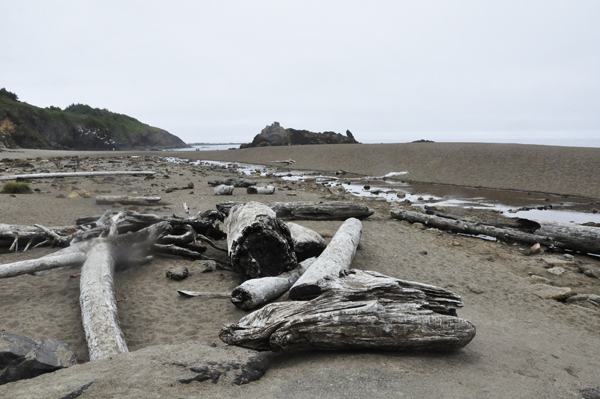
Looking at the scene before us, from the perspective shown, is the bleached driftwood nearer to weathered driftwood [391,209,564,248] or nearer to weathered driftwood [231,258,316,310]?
weathered driftwood [391,209,564,248]

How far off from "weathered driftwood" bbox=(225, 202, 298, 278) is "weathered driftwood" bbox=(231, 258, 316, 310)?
38 centimetres

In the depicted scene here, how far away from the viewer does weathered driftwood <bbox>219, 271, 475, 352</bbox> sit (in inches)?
119

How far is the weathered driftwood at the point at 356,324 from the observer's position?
3029mm

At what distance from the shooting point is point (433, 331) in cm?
317

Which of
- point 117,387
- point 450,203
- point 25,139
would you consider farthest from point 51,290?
point 25,139

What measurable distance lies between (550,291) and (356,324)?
4413mm

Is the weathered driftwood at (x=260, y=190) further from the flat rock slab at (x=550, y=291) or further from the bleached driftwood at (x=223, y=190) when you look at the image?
the flat rock slab at (x=550, y=291)

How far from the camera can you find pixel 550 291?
18.5 ft

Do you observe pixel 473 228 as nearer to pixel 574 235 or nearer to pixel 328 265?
pixel 574 235

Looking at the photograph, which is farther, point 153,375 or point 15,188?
point 15,188

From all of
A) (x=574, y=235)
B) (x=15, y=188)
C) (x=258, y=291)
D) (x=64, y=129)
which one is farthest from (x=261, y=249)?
(x=64, y=129)

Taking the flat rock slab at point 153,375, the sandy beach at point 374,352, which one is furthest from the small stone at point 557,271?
the flat rock slab at point 153,375

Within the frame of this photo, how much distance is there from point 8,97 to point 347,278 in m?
67.5

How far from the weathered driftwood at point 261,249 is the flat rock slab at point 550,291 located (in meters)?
3.97
